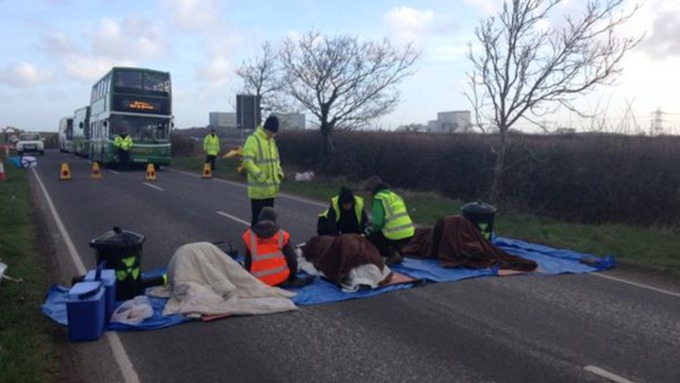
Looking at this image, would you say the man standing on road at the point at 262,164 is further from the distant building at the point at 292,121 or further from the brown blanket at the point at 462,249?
Result: the distant building at the point at 292,121

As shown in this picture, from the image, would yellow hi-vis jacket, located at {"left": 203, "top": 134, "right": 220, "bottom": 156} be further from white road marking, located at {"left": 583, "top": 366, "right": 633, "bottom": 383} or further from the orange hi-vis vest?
white road marking, located at {"left": 583, "top": 366, "right": 633, "bottom": 383}

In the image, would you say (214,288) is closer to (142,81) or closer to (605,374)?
(605,374)

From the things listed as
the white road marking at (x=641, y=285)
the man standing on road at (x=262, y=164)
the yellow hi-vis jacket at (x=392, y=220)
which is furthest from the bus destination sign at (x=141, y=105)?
the white road marking at (x=641, y=285)

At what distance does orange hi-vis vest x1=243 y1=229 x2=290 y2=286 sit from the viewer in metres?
7.94

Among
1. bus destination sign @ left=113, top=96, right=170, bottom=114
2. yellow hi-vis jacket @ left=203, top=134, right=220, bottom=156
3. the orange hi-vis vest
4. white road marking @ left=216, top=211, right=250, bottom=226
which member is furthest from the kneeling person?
bus destination sign @ left=113, top=96, right=170, bottom=114

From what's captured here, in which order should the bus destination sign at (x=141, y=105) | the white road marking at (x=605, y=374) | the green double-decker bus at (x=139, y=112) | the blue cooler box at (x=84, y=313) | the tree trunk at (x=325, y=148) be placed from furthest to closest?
the bus destination sign at (x=141, y=105)
the green double-decker bus at (x=139, y=112)
the tree trunk at (x=325, y=148)
the blue cooler box at (x=84, y=313)
the white road marking at (x=605, y=374)

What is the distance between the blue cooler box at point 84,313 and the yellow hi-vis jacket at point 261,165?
4181mm

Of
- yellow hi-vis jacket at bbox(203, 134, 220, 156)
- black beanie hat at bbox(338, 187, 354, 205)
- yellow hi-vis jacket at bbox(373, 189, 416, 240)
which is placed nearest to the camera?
black beanie hat at bbox(338, 187, 354, 205)

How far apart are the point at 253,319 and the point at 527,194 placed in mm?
13288

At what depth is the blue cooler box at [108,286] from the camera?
648 centimetres

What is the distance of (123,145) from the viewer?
1168 inches

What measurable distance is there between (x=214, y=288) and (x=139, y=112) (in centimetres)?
2432

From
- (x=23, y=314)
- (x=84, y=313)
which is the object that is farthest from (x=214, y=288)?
(x=23, y=314)

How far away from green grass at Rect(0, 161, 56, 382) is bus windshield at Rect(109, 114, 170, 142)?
1787 cm
